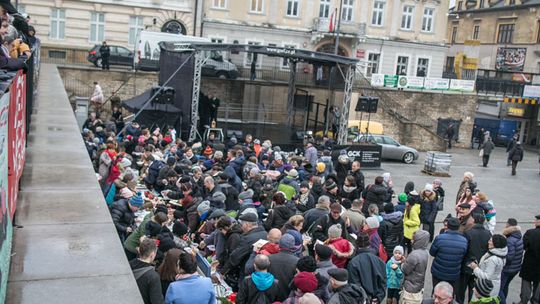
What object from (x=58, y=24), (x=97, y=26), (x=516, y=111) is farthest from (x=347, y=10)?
(x=58, y=24)

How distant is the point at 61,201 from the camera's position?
6332mm

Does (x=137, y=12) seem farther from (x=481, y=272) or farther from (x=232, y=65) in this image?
(x=481, y=272)

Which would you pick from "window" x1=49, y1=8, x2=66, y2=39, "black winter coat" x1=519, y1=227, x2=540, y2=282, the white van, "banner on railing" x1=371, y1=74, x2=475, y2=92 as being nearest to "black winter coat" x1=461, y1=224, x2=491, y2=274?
"black winter coat" x1=519, y1=227, x2=540, y2=282

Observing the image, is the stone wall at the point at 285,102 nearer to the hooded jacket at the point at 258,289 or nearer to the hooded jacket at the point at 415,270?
the hooded jacket at the point at 415,270

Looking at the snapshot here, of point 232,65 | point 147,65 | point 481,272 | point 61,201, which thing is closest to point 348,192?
point 481,272

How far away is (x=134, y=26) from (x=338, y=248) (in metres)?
30.9

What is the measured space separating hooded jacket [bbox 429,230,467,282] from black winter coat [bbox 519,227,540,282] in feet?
4.14

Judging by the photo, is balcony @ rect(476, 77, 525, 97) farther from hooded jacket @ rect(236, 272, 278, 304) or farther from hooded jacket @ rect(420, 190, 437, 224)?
hooded jacket @ rect(236, 272, 278, 304)

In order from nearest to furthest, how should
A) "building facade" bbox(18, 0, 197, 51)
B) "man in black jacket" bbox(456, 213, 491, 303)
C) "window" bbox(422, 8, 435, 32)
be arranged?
"man in black jacket" bbox(456, 213, 491, 303) → "building facade" bbox(18, 0, 197, 51) → "window" bbox(422, 8, 435, 32)

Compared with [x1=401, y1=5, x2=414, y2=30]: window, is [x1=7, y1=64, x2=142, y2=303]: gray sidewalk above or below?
below

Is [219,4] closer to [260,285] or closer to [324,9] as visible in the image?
[324,9]

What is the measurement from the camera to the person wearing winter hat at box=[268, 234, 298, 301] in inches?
251

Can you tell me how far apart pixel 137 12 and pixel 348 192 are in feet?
86.9

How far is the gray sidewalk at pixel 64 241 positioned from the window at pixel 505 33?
5186cm
